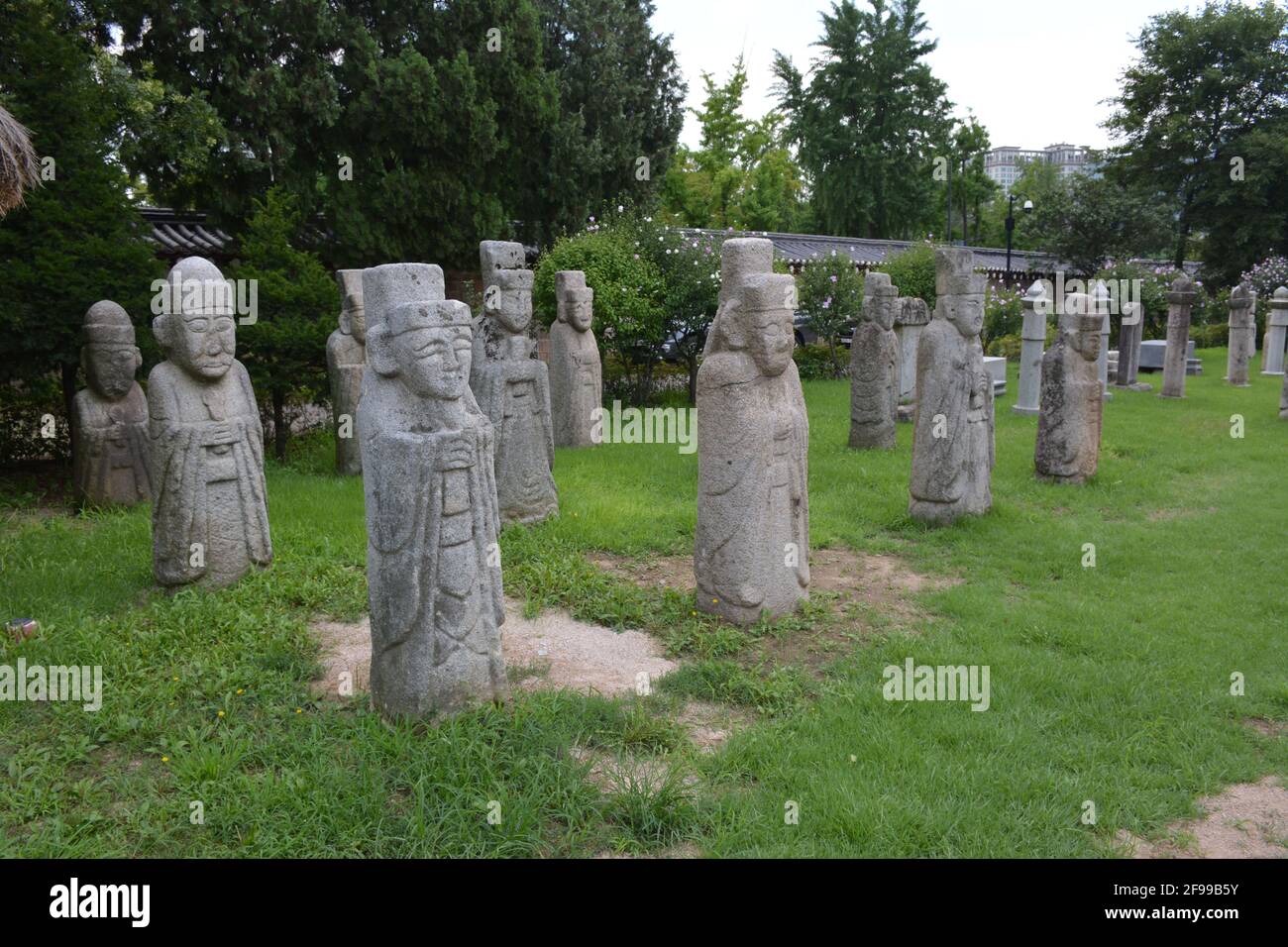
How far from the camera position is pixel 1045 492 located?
10.5 meters

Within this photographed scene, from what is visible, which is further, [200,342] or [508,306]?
[508,306]

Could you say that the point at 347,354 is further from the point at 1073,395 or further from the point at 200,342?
the point at 1073,395

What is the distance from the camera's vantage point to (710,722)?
5.30m

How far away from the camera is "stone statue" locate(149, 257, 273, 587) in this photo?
22.5 ft

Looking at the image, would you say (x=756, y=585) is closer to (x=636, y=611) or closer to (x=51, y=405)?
(x=636, y=611)

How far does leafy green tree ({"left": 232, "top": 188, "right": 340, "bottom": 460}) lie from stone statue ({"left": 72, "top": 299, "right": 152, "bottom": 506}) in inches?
59.8

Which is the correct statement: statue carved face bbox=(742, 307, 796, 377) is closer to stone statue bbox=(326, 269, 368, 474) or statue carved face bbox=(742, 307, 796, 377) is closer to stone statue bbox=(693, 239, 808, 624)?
stone statue bbox=(693, 239, 808, 624)

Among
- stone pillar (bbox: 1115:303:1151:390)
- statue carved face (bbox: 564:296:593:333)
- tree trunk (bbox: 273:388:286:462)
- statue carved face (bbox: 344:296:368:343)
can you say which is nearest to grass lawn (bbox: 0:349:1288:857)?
statue carved face (bbox: 344:296:368:343)

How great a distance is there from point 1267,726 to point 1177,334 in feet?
45.4

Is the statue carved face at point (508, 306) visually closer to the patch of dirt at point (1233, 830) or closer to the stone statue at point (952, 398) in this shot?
the stone statue at point (952, 398)

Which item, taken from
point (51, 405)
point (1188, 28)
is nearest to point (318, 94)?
point (51, 405)

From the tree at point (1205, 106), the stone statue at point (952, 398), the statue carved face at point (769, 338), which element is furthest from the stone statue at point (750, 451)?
the tree at point (1205, 106)

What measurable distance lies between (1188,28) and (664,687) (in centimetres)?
3086

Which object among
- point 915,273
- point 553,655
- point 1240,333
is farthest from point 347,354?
point 1240,333
